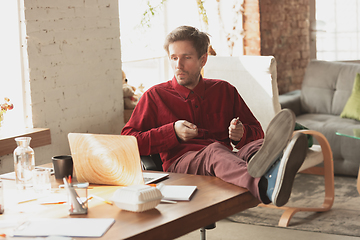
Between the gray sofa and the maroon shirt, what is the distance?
2.03 metres

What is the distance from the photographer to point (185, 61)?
2.41 metres

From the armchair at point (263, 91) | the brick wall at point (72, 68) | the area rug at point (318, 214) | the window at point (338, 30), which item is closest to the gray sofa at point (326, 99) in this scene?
the area rug at point (318, 214)

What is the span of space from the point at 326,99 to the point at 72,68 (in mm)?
2676

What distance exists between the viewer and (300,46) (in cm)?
575

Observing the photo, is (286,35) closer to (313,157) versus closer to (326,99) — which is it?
(326,99)

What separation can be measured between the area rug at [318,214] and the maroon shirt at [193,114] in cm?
94

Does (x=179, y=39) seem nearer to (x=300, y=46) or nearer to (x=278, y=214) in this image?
(x=278, y=214)

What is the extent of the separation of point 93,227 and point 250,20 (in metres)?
4.29

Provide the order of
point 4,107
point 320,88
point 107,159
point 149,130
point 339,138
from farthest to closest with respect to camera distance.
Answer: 1. point 320,88
2. point 339,138
3. point 4,107
4. point 149,130
5. point 107,159

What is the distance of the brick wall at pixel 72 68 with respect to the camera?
3.05m

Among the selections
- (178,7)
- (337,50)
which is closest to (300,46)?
(337,50)

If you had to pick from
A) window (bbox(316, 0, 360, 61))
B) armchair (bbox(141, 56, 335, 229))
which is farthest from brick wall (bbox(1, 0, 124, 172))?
A: window (bbox(316, 0, 360, 61))

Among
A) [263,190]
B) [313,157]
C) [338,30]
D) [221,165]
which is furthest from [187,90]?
[338,30]

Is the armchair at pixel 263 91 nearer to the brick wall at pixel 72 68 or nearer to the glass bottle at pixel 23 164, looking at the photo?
the brick wall at pixel 72 68
